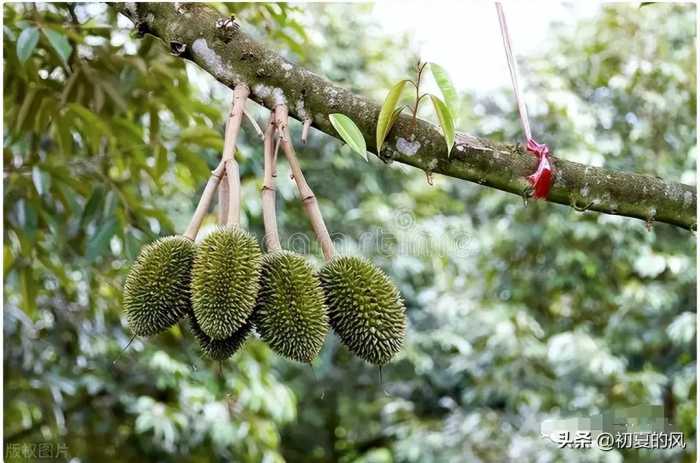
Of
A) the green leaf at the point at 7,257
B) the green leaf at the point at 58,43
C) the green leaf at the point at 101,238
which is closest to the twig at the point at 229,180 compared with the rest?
the green leaf at the point at 58,43

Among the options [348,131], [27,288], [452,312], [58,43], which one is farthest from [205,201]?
[452,312]

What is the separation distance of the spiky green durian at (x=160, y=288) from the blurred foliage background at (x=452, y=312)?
4.20 feet

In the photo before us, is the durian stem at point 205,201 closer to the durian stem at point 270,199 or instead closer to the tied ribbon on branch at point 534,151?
the durian stem at point 270,199

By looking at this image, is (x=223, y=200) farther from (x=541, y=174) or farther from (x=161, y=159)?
(x=161, y=159)

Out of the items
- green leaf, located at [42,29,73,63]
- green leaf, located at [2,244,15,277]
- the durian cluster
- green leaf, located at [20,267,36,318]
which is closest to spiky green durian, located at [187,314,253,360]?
the durian cluster

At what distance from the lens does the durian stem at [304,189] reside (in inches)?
26.5

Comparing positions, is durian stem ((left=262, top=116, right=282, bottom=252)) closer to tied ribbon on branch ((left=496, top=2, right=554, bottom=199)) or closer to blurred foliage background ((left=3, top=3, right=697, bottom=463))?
tied ribbon on branch ((left=496, top=2, right=554, bottom=199))

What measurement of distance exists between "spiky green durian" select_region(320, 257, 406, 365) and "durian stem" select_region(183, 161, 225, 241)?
0.11 metres

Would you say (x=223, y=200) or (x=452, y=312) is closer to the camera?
(x=223, y=200)

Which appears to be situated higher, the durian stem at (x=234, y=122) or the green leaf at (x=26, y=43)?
the green leaf at (x=26, y=43)

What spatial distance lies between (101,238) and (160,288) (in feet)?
2.09

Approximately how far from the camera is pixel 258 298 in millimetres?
651

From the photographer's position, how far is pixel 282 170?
2.91m

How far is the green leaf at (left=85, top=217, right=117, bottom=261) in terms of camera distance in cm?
125
